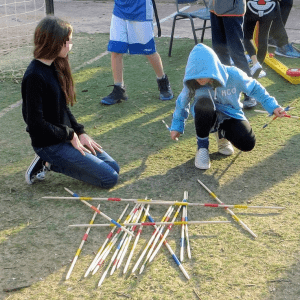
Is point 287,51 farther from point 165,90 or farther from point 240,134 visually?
point 240,134

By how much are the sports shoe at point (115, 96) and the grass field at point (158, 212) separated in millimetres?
101

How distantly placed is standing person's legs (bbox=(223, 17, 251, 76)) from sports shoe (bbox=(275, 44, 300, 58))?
206 centimetres

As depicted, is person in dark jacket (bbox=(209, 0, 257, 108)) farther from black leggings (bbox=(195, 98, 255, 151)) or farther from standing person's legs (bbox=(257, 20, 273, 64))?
black leggings (bbox=(195, 98, 255, 151))

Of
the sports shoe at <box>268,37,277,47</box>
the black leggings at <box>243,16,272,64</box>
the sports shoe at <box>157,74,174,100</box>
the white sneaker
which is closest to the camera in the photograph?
the white sneaker

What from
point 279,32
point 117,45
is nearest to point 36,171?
point 117,45

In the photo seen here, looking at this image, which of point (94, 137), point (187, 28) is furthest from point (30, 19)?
point (94, 137)

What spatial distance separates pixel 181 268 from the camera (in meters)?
2.73

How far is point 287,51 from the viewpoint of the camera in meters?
6.97

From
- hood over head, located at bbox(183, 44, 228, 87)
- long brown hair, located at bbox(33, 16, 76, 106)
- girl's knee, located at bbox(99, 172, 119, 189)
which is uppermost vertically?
long brown hair, located at bbox(33, 16, 76, 106)

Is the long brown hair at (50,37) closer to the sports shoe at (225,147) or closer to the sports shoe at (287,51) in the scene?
the sports shoe at (225,147)

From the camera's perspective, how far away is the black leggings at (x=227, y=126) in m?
3.78

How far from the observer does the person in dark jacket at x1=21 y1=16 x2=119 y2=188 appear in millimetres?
3398

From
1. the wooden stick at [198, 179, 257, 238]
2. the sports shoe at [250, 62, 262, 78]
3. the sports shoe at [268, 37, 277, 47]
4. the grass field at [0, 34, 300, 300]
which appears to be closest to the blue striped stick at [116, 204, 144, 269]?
the grass field at [0, 34, 300, 300]

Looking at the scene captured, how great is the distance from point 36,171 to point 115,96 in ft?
6.10
